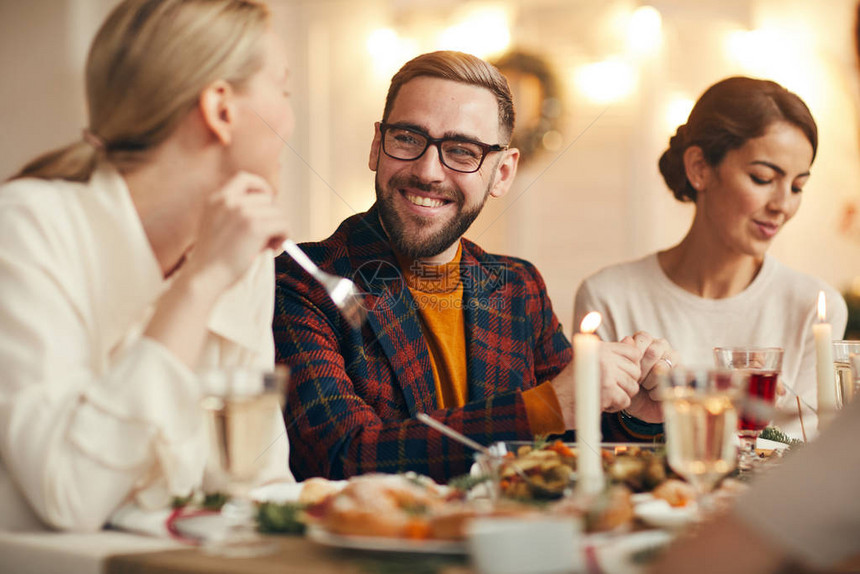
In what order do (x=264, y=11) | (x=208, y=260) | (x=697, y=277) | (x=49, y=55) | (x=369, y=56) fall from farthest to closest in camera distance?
(x=369, y=56) < (x=49, y=55) < (x=697, y=277) < (x=264, y=11) < (x=208, y=260)

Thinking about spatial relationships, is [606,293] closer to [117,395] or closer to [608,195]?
[117,395]

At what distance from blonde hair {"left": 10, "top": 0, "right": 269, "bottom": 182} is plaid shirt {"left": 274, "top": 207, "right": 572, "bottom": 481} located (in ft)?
1.95

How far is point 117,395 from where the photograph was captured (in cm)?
91

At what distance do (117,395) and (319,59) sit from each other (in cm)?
483

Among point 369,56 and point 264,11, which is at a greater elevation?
point 369,56

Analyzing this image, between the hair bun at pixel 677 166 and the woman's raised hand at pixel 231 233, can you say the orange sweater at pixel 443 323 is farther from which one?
the hair bun at pixel 677 166

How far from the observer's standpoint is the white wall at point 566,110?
167 inches

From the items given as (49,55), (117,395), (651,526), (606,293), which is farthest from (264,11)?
(49,55)

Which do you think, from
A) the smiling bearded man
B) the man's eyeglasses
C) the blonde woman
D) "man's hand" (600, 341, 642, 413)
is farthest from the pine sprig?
the blonde woman

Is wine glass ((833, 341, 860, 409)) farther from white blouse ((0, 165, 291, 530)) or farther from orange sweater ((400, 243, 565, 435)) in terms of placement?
white blouse ((0, 165, 291, 530))

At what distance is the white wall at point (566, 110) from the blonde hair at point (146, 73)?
10.9 ft

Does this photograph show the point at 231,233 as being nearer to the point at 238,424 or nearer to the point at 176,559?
the point at 238,424

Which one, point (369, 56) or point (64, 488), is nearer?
point (64, 488)

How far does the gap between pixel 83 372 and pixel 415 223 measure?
3.22ft
